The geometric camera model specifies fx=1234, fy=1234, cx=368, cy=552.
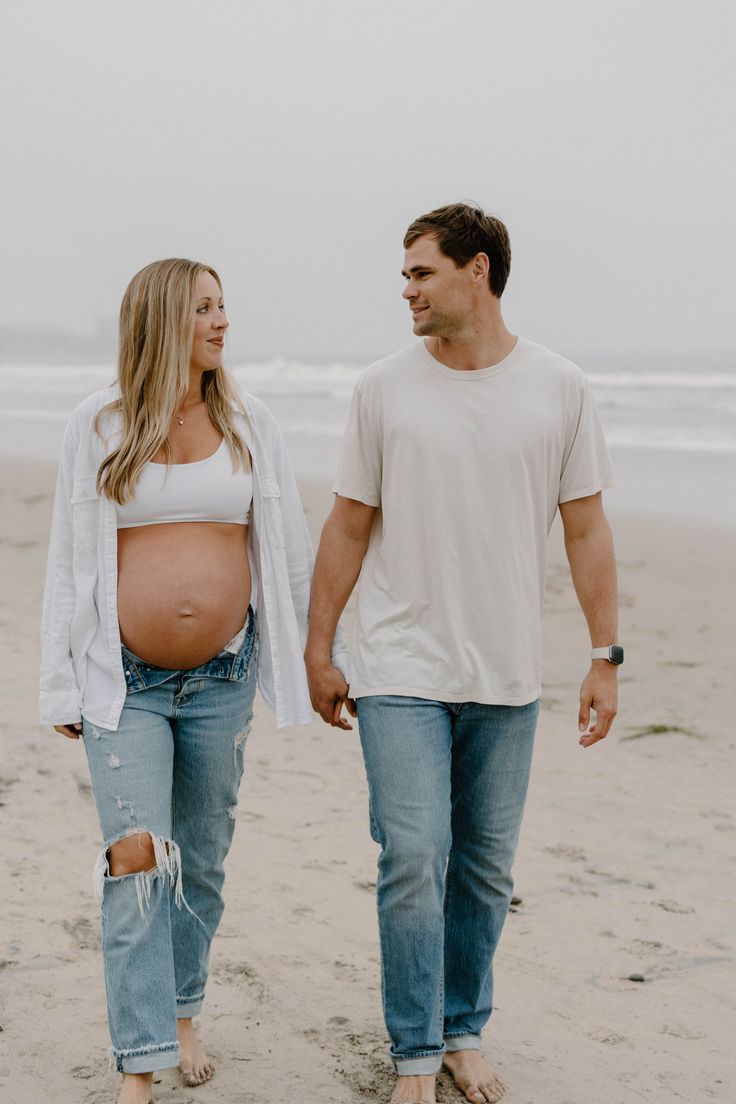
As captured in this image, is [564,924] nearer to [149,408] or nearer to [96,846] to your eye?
[96,846]

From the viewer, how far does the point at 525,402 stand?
311 centimetres

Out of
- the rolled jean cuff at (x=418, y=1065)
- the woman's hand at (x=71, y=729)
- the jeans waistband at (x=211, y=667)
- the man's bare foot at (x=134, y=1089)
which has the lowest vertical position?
the rolled jean cuff at (x=418, y=1065)

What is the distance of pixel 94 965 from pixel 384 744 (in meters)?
1.38

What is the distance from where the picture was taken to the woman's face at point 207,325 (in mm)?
3059

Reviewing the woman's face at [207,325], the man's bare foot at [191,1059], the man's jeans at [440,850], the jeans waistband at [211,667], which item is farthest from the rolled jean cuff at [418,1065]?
the woman's face at [207,325]

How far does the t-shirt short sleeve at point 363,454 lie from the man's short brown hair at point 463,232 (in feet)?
1.30

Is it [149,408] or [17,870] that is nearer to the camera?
[149,408]

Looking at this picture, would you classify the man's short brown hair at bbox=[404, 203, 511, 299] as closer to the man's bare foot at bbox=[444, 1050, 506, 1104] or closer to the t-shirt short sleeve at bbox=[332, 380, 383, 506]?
the t-shirt short sleeve at bbox=[332, 380, 383, 506]

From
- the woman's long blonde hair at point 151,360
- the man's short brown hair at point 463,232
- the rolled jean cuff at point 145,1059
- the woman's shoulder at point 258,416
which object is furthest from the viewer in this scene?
the woman's shoulder at point 258,416

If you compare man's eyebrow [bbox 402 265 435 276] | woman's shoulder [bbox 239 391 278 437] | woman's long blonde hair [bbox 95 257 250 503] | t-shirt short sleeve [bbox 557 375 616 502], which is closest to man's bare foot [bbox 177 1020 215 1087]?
woman's long blonde hair [bbox 95 257 250 503]

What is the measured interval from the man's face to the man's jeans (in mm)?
945

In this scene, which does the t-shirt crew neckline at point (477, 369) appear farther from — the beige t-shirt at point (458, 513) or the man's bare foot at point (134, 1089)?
the man's bare foot at point (134, 1089)

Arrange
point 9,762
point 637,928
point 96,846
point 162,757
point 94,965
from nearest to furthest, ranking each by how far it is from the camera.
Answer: point 162,757 < point 94,965 < point 637,928 < point 96,846 < point 9,762

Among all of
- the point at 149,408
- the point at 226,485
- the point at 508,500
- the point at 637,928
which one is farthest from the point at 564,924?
the point at 149,408
